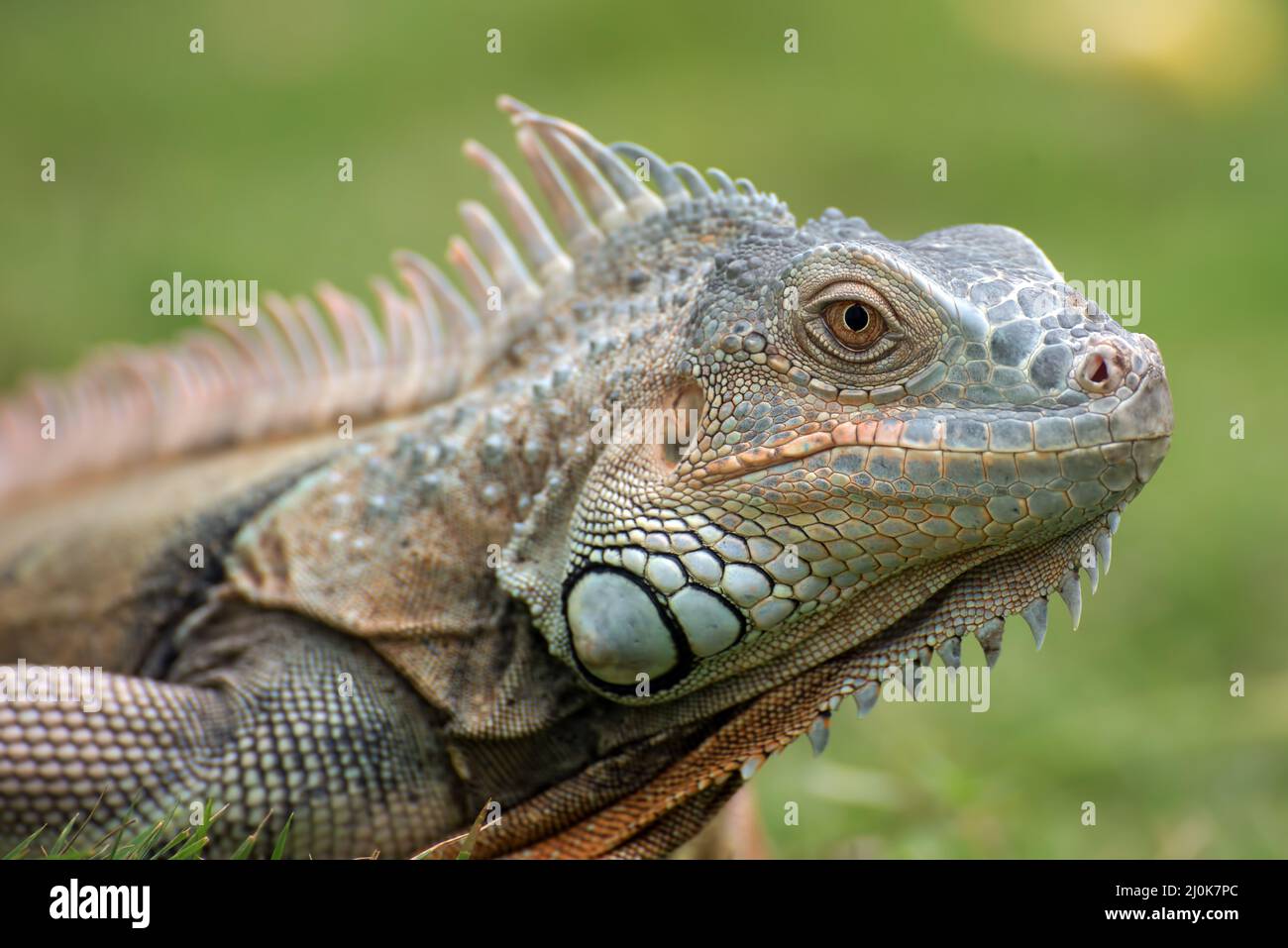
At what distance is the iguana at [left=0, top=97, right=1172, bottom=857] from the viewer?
339 centimetres

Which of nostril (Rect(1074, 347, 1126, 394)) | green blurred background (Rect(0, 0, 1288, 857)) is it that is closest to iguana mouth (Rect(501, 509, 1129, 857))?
nostril (Rect(1074, 347, 1126, 394))

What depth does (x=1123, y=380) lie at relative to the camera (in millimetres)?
3281

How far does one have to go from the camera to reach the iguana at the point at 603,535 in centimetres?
339

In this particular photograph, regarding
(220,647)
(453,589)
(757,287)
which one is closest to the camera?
(757,287)

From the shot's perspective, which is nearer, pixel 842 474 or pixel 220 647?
pixel 842 474

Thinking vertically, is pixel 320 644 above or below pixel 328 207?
below

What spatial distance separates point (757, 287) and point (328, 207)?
11.5 meters

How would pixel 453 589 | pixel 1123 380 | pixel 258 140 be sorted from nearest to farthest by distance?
1. pixel 1123 380
2. pixel 453 589
3. pixel 258 140

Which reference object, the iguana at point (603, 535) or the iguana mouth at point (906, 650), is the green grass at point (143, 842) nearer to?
the iguana at point (603, 535)

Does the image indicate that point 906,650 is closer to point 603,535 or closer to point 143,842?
point 603,535

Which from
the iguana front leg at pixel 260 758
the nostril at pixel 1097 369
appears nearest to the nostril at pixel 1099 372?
the nostril at pixel 1097 369
